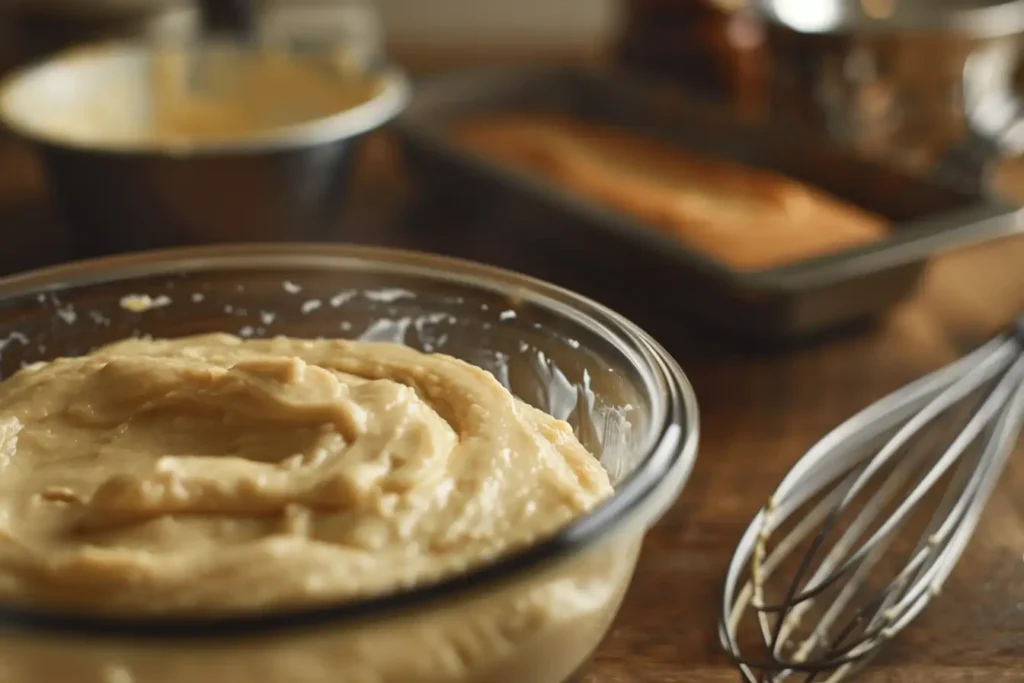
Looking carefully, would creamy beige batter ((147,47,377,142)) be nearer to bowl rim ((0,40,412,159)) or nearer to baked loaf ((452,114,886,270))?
bowl rim ((0,40,412,159))

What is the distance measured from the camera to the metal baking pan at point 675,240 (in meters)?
0.74

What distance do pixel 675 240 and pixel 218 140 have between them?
35 centimetres

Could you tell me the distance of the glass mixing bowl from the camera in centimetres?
33

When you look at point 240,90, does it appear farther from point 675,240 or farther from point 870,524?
point 870,524

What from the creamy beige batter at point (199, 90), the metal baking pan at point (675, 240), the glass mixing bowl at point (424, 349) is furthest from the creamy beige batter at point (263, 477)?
the creamy beige batter at point (199, 90)

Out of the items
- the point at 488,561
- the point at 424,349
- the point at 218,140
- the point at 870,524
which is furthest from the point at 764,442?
the point at 218,140

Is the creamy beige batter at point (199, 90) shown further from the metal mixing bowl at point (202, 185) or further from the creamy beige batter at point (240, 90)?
the metal mixing bowl at point (202, 185)

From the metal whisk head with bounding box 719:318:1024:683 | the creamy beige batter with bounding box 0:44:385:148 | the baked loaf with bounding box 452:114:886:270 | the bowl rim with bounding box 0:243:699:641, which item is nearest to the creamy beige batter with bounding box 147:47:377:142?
the creamy beige batter with bounding box 0:44:385:148

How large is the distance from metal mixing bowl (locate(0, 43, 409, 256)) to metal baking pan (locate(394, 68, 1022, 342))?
0.11m

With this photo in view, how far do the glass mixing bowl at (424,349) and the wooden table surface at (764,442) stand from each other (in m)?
0.11

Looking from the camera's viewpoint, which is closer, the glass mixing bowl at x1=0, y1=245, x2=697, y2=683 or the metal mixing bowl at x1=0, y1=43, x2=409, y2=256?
the glass mixing bowl at x1=0, y1=245, x2=697, y2=683

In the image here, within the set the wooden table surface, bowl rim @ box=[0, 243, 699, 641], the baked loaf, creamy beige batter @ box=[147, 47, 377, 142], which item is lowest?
the wooden table surface

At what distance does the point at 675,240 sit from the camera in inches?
30.6

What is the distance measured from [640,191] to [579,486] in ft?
1.69
